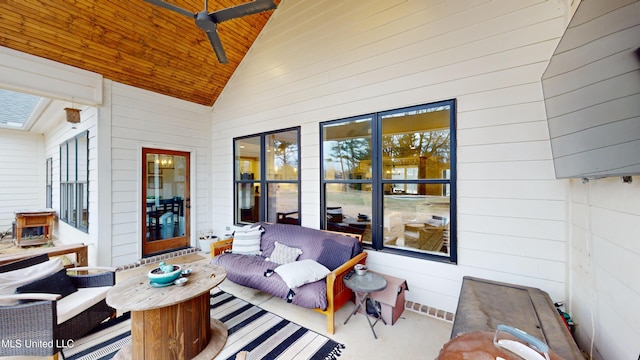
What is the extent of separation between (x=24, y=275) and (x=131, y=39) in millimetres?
3391

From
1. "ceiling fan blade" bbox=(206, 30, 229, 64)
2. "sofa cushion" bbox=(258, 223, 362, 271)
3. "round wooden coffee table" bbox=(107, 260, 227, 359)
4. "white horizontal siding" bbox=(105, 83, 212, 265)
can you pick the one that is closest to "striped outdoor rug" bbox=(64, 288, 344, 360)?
"round wooden coffee table" bbox=(107, 260, 227, 359)

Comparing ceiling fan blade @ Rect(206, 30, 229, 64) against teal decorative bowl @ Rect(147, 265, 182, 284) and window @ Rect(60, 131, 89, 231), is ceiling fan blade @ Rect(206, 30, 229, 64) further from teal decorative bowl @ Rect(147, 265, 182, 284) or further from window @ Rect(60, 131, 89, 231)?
window @ Rect(60, 131, 89, 231)

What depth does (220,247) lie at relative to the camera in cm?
376

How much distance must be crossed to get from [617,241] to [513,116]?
4.68 ft

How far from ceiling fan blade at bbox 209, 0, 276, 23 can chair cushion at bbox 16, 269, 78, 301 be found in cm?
296

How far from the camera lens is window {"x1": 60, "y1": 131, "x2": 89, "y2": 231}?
4.41 metres

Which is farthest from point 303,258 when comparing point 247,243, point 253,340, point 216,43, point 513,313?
point 216,43

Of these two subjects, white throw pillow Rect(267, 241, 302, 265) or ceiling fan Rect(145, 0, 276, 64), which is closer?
ceiling fan Rect(145, 0, 276, 64)

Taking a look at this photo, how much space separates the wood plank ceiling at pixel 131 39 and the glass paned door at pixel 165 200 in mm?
1333

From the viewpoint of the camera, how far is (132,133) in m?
4.34

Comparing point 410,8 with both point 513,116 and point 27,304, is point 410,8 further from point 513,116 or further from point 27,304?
point 27,304

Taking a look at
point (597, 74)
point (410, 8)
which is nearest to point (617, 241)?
point (597, 74)

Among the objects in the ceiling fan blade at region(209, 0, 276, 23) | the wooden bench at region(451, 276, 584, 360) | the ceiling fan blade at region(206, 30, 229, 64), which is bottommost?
the wooden bench at region(451, 276, 584, 360)

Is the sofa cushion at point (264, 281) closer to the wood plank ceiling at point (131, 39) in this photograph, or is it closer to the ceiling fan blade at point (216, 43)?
the ceiling fan blade at point (216, 43)
